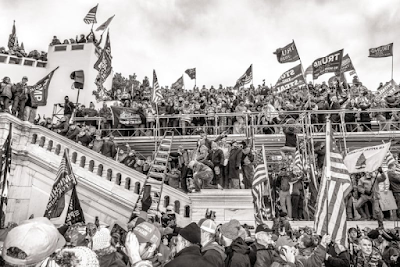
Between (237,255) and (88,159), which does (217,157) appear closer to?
(88,159)

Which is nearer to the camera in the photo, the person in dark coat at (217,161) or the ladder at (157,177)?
the ladder at (157,177)

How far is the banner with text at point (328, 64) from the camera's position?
17.1m

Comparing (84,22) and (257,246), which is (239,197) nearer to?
(257,246)

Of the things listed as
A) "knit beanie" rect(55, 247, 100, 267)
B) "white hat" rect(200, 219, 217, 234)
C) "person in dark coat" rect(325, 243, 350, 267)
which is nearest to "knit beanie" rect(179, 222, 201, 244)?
"white hat" rect(200, 219, 217, 234)

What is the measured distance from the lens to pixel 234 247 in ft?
13.8

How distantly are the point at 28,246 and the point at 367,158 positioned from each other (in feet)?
28.3

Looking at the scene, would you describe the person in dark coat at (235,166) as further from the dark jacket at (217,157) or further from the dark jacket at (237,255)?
the dark jacket at (237,255)

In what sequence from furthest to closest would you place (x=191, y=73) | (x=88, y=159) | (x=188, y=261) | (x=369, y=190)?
(x=191, y=73) → (x=88, y=159) → (x=369, y=190) → (x=188, y=261)

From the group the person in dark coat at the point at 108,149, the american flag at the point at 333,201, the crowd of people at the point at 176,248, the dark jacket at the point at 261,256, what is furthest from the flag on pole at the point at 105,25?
the dark jacket at the point at 261,256

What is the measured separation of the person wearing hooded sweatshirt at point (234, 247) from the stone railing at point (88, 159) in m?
6.13

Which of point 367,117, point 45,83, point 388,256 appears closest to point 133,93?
point 45,83

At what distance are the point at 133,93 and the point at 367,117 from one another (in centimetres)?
1648

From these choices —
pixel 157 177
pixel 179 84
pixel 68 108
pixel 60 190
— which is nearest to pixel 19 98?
→ pixel 68 108

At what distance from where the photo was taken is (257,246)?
5137 mm
